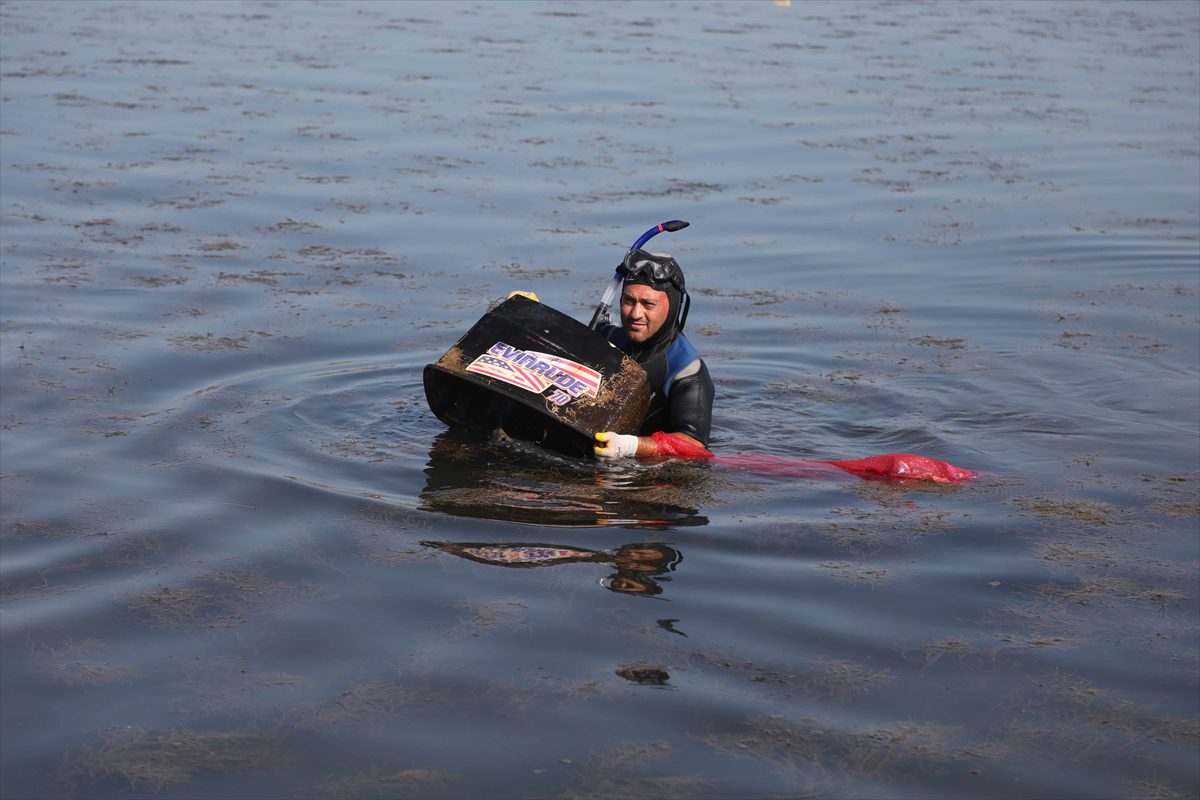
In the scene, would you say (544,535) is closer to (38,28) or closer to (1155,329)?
(1155,329)

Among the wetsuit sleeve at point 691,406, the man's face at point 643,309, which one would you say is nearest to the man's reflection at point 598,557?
the wetsuit sleeve at point 691,406

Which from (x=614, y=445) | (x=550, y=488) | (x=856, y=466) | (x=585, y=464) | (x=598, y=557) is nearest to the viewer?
(x=598, y=557)

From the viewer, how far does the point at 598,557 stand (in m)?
6.57

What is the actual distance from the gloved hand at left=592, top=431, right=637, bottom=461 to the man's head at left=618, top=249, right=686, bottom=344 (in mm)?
731

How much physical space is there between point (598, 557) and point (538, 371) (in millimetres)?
1260

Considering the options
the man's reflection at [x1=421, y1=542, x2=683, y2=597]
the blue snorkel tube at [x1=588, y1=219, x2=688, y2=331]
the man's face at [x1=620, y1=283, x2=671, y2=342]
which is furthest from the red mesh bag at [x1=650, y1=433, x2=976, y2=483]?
the man's reflection at [x1=421, y1=542, x2=683, y2=597]

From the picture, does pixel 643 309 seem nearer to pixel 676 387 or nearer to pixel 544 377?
pixel 676 387

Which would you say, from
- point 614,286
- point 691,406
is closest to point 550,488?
point 691,406

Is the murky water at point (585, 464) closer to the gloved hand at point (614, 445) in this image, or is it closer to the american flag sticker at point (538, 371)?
the gloved hand at point (614, 445)

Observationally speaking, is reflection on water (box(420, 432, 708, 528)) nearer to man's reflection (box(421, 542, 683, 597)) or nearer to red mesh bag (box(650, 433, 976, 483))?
red mesh bag (box(650, 433, 976, 483))

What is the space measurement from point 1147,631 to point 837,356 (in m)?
4.53

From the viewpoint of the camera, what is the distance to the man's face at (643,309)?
7707mm

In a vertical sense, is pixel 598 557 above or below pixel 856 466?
below

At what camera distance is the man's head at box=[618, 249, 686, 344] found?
7656 mm
